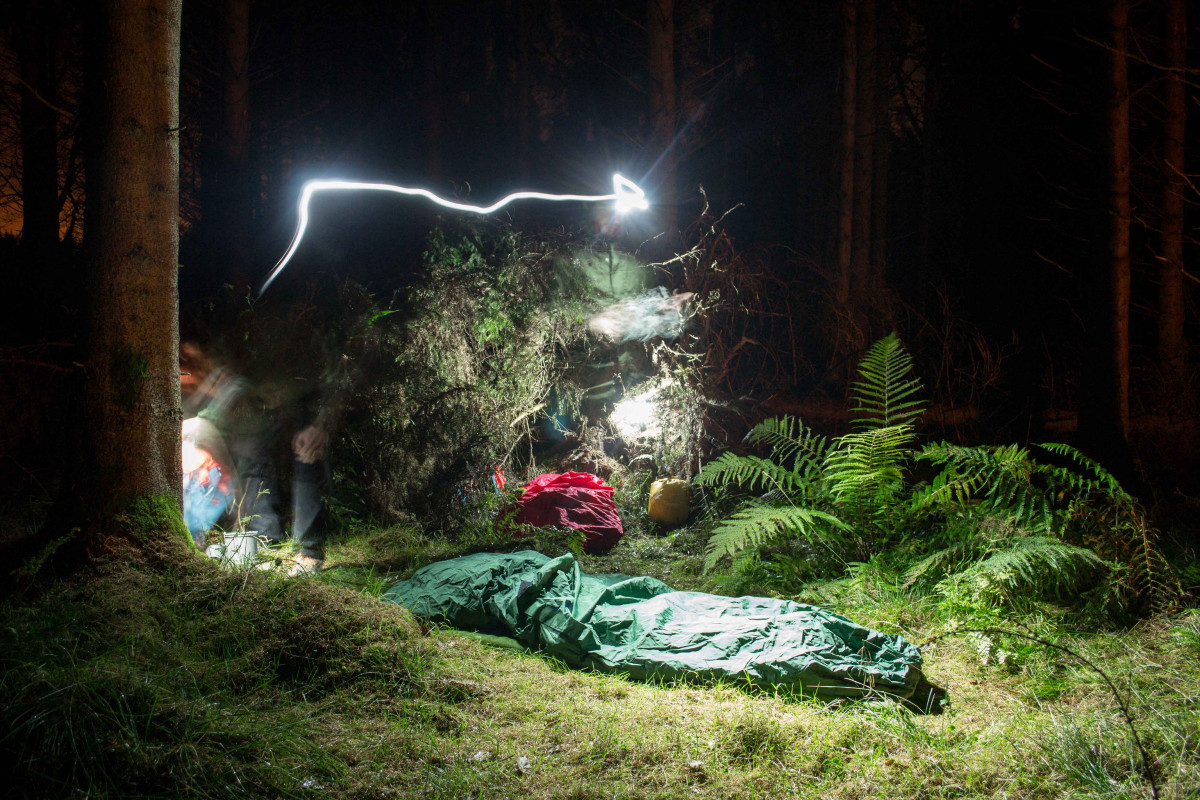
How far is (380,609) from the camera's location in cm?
328

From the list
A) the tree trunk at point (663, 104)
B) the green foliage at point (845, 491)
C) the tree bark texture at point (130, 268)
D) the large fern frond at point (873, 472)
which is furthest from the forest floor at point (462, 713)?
the tree trunk at point (663, 104)

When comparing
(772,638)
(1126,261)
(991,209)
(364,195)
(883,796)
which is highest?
(364,195)

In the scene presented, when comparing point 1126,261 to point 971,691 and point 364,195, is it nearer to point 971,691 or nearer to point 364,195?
point 971,691

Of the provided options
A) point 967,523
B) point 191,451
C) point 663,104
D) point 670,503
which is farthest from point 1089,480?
point 663,104

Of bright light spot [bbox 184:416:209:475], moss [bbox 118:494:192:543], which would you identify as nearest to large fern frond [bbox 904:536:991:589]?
moss [bbox 118:494:192:543]

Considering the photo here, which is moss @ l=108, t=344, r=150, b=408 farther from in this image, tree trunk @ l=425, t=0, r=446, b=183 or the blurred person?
tree trunk @ l=425, t=0, r=446, b=183

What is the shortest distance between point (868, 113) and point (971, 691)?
30.4 ft

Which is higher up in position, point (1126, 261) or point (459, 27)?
point (459, 27)

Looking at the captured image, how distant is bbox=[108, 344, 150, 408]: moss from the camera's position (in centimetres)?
344

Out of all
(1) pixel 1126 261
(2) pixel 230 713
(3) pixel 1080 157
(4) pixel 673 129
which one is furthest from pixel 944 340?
(2) pixel 230 713

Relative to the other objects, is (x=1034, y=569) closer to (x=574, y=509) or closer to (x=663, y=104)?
(x=574, y=509)

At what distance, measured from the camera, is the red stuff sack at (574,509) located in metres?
5.67

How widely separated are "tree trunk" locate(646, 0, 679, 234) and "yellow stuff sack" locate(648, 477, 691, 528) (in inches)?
151

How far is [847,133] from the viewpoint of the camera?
948cm
